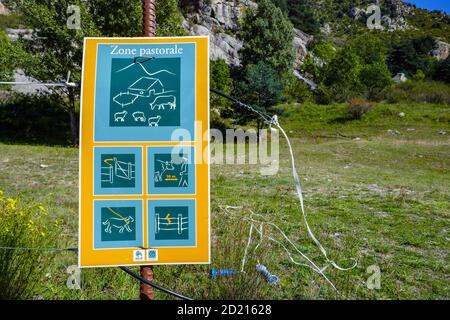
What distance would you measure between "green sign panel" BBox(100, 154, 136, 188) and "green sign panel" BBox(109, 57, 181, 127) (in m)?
0.20

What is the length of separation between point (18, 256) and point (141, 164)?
4.36 ft

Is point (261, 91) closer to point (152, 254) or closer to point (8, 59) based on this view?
point (8, 59)

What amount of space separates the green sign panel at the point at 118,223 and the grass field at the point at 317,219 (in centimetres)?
75

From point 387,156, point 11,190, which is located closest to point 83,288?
point 11,190

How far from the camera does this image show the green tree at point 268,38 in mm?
28062

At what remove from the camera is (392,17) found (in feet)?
280

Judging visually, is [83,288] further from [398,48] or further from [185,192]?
[398,48]

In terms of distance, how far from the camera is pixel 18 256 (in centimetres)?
287

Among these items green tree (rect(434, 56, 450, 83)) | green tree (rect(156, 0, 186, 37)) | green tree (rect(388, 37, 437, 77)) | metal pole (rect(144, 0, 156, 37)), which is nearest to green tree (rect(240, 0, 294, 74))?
green tree (rect(156, 0, 186, 37))

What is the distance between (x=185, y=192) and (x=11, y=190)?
5630mm

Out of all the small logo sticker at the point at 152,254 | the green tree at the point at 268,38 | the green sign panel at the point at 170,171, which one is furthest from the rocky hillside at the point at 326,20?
the small logo sticker at the point at 152,254

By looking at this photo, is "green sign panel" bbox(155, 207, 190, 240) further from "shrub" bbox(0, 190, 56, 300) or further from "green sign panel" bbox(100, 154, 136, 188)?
"shrub" bbox(0, 190, 56, 300)

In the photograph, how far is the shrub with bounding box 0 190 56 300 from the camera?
2.67 metres

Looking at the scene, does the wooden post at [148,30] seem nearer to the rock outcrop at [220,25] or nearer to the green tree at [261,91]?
the green tree at [261,91]
